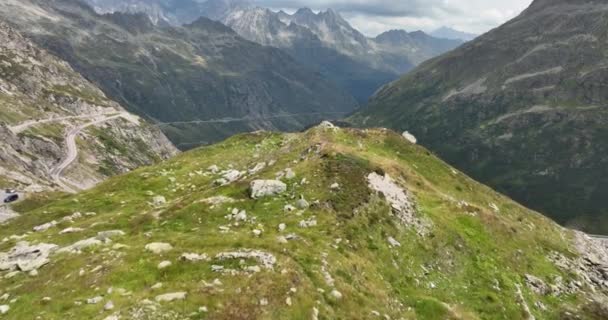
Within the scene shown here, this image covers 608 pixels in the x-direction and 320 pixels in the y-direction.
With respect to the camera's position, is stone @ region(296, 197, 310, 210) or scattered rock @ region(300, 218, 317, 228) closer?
scattered rock @ region(300, 218, 317, 228)

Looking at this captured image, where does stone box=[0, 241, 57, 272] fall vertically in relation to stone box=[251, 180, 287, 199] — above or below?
below

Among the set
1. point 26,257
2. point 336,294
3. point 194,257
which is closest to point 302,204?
point 336,294

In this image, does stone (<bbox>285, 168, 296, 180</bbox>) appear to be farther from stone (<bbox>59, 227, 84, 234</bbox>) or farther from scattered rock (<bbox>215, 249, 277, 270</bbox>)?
stone (<bbox>59, 227, 84, 234</bbox>)

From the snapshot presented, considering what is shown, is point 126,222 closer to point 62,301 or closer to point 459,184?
point 62,301

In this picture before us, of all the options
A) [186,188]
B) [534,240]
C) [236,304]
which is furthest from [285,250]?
[534,240]

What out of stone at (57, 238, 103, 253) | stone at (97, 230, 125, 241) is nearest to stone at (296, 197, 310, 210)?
stone at (97, 230, 125, 241)

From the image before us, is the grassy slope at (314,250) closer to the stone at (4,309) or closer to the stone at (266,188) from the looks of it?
the stone at (4,309)
